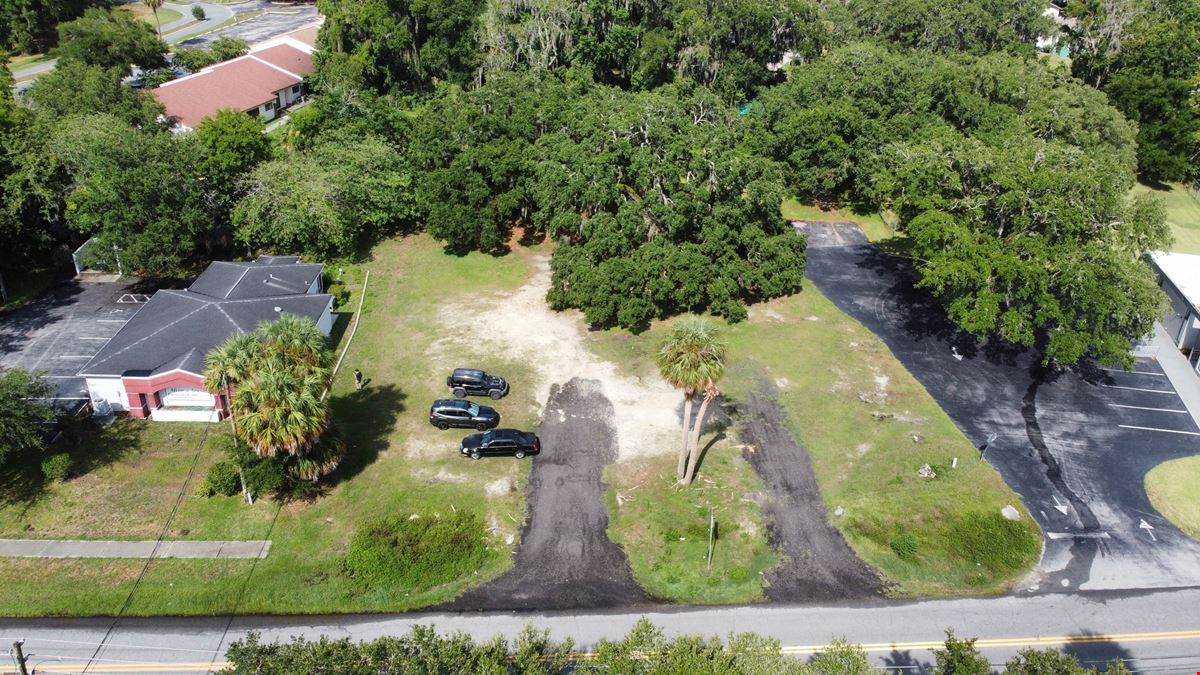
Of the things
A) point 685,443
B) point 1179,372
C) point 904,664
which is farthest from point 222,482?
point 1179,372

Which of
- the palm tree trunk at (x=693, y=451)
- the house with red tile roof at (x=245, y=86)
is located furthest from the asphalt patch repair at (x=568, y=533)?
the house with red tile roof at (x=245, y=86)

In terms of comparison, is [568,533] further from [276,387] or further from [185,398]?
[185,398]

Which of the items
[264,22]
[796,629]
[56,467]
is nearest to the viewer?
[796,629]

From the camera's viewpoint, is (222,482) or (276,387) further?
(222,482)

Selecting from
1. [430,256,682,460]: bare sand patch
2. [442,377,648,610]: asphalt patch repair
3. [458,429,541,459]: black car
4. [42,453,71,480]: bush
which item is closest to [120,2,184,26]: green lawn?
[430,256,682,460]: bare sand patch

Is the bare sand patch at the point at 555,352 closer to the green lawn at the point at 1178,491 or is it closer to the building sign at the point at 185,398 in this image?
the building sign at the point at 185,398

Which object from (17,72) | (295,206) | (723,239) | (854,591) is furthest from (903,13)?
(17,72)
